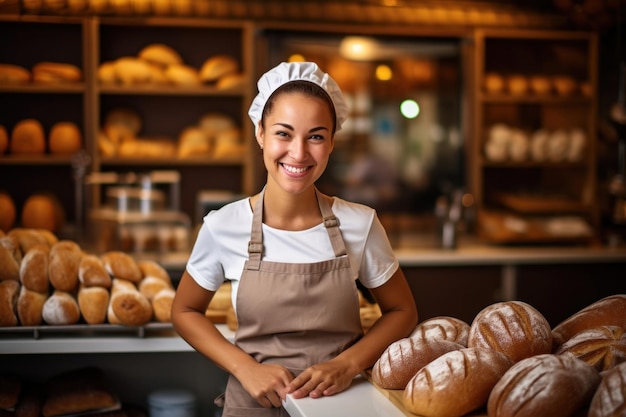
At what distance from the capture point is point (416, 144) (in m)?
4.19

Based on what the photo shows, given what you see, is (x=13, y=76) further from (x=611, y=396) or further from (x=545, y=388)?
(x=611, y=396)

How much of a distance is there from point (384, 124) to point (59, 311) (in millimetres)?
2427

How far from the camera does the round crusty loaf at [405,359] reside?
1.50 meters

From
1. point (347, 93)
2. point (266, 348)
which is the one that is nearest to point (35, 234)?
point (266, 348)

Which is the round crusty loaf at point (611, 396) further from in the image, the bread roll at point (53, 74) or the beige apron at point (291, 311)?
the bread roll at point (53, 74)

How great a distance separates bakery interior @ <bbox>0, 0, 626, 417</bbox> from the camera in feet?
12.9

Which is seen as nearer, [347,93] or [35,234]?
[35,234]

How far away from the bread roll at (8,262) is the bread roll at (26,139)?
179 cm

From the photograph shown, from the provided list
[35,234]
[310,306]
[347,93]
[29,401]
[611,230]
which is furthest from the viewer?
[611,230]

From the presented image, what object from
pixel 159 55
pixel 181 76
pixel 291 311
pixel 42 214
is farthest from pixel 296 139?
pixel 159 55

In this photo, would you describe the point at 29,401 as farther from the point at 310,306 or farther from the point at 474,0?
the point at 474,0

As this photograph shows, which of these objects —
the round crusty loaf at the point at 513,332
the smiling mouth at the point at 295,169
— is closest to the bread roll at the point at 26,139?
the smiling mouth at the point at 295,169

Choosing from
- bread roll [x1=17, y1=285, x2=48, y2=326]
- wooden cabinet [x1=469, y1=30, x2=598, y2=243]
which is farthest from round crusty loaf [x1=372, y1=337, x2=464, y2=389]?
wooden cabinet [x1=469, y1=30, x2=598, y2=243]

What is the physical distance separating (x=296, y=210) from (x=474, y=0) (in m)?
3.15
